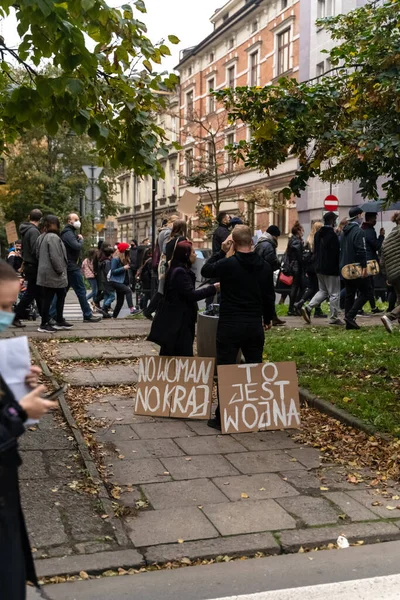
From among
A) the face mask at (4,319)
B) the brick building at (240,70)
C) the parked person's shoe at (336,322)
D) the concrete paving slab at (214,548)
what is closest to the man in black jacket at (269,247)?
the parked person's shoe at (336,322)

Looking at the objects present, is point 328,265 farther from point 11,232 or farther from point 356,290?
point 11,232

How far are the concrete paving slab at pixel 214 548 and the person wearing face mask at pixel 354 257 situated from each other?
8208mm

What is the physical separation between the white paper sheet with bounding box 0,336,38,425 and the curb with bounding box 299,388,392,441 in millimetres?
4266

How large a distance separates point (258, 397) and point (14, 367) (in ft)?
14.2

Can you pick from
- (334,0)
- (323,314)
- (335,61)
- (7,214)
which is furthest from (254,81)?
(335,61)

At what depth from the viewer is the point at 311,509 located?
5031mm

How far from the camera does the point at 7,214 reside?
48406mm

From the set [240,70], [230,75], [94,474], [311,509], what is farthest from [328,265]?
[230,75]

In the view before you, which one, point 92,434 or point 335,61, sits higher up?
point 335,61

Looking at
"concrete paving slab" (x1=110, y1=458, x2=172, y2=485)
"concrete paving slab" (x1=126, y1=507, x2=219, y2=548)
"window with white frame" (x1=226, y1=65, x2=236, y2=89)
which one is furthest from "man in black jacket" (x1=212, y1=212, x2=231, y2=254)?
"window with white frame" (x1=226, y1=65, x2=236, y2=89)

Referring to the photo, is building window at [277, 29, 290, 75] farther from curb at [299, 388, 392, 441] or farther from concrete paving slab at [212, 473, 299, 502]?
concrete paving slab at [212, 473, 299, 502]

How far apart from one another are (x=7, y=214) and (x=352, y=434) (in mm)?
44343

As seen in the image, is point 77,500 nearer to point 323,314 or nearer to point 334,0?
point 323,314

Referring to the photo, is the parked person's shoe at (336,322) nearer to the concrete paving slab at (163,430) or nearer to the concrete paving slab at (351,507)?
the concrete paving slab at (163,430)
